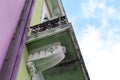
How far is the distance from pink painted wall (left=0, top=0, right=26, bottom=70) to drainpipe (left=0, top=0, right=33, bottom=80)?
0.08 metres

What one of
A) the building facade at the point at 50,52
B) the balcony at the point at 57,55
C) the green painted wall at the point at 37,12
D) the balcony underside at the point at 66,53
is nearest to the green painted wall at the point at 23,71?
the building facade at the point at 50,52

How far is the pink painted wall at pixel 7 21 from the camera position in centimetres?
545

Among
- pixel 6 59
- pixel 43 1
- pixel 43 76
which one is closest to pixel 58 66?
pixel 43 76

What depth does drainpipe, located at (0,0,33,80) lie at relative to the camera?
4988 millimetres

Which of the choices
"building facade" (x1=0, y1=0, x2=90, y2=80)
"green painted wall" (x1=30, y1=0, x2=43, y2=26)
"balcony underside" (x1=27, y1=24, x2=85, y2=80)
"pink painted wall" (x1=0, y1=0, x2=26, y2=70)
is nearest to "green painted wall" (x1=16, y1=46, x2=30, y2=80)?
"building facade" (x1=0, y1=0, x2=90, y2=80)

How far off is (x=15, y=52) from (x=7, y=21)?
0.69m

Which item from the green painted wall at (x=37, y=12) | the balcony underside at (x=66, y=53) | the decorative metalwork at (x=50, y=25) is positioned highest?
the green painted wall at (x=37, y=12)

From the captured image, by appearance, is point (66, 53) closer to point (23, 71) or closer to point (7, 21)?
point (23, 71)

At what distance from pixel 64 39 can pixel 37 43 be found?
1.85ft

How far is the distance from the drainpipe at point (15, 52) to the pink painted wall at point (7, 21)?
0.08 metres

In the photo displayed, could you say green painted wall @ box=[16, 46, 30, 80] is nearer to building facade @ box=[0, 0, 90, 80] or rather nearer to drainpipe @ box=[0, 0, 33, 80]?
building facade @ box=[0, 0, 90, 80]

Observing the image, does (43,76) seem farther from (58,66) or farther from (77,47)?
(77,47)

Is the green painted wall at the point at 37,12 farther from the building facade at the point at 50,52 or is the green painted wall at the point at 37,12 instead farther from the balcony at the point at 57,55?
the balcony at the point at 57,55

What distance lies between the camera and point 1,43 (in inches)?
211
